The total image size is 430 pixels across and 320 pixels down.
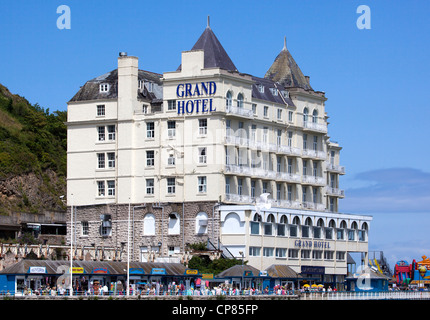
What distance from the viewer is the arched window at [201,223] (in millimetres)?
141875

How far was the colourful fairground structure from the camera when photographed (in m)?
158

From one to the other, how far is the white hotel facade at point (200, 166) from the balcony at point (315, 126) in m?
0.18

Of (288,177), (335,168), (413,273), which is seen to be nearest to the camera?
(288,177)

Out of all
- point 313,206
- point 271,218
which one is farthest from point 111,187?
point 313,206

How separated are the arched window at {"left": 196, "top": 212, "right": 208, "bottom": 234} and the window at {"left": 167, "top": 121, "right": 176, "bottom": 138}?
9698 millimetres

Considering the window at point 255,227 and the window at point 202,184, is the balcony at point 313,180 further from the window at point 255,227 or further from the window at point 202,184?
the window at point 202,184

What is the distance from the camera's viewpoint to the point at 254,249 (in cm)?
14012

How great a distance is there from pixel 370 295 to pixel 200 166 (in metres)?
24.6

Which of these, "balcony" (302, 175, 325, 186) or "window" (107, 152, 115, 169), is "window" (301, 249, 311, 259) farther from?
"window" (107, 152, 115, 169)

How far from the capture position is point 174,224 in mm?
144000

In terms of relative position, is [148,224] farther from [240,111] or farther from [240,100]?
[240,100]

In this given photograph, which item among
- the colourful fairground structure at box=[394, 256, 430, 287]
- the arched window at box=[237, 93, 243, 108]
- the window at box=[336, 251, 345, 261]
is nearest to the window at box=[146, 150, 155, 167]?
the arched window at box=[237, 93, 243, 108]

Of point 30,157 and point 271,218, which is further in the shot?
point 30,157
